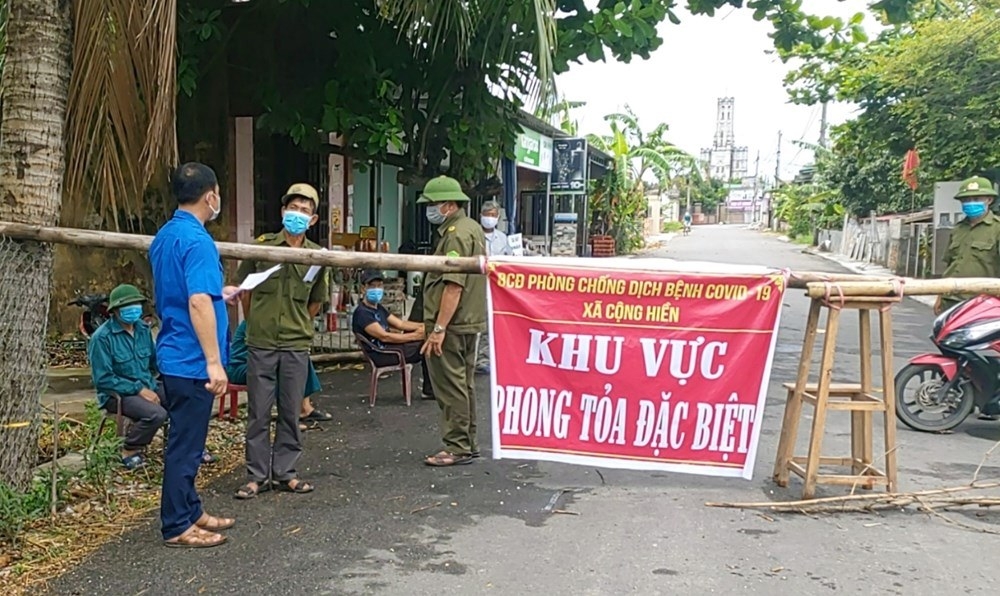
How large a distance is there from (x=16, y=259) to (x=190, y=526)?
1652mm

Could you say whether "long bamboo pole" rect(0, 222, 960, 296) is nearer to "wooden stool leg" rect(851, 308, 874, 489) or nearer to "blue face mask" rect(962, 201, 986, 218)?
"wooden stool leg" rect(851, 308, 874, 489)

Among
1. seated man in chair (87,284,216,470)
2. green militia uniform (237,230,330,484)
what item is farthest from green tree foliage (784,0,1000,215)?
seated man in chair (87,284,216,470)

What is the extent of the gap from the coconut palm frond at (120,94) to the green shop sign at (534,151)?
9.06m

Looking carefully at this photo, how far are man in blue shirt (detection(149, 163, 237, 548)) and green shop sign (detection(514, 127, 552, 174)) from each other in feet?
32.1

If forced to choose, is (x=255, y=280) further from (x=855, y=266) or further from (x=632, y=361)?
(x=855, y=266)

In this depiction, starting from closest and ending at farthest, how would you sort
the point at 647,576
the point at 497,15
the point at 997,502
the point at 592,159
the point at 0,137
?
1. the point at 647,576
2. the point at 0,137
3. the point at 997,502
4. the point at 497,15
5. the point at 592,159

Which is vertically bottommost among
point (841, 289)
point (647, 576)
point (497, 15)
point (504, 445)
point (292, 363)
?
point (647, 576)

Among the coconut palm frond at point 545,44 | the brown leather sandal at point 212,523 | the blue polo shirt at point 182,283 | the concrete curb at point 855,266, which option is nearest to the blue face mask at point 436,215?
the coconut palm frond at point 545,44

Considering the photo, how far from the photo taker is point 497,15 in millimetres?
6230

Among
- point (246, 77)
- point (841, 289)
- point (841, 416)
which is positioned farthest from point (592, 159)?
point (841, 289)

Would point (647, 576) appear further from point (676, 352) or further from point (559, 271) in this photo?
point (559, 271)

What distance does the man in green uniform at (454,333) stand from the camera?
5309mm

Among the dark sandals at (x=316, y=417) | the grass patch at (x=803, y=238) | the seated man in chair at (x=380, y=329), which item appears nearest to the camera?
the dark sandals at (x=316, y=417)

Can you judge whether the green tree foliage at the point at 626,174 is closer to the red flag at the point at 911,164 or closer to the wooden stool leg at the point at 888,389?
the red flag at the point at 911,164
